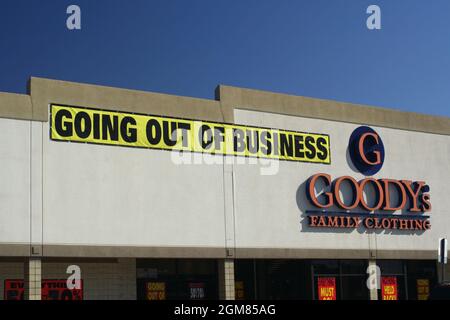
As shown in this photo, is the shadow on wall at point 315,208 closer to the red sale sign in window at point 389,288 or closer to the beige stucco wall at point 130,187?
the beige stucco wall at point 130,187

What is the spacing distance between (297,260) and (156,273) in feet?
22.1

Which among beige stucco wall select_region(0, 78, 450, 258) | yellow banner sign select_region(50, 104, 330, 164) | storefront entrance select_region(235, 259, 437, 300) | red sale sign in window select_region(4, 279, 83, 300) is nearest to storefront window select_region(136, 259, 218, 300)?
storefront entrance select_region(235, 259, 437, 300)

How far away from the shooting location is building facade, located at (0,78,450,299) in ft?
83.9

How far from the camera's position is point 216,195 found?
2884 cm

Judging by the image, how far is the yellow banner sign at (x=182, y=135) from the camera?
26.4 metres

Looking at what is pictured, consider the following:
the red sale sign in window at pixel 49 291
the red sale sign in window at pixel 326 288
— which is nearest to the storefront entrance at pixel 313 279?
the red sale sign in window at pixel 326 288

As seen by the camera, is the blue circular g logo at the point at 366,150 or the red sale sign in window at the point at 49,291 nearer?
the red sale sign in window at the point at 49,291

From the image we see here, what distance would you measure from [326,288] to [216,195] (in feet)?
25.7

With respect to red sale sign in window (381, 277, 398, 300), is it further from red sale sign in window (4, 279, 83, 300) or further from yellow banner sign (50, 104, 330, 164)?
red sale sign in window (4, 279, 83, 300)

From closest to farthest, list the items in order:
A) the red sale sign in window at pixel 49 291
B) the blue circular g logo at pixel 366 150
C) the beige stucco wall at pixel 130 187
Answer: the beige stucco wall at pixel 130 187 < the red sale sign in window at pixel 49 291 < the blue circular g logo at pixel 366 150

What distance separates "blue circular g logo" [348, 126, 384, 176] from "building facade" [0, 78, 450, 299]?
0.07 meters

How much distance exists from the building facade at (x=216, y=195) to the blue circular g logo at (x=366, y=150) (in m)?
0.07
